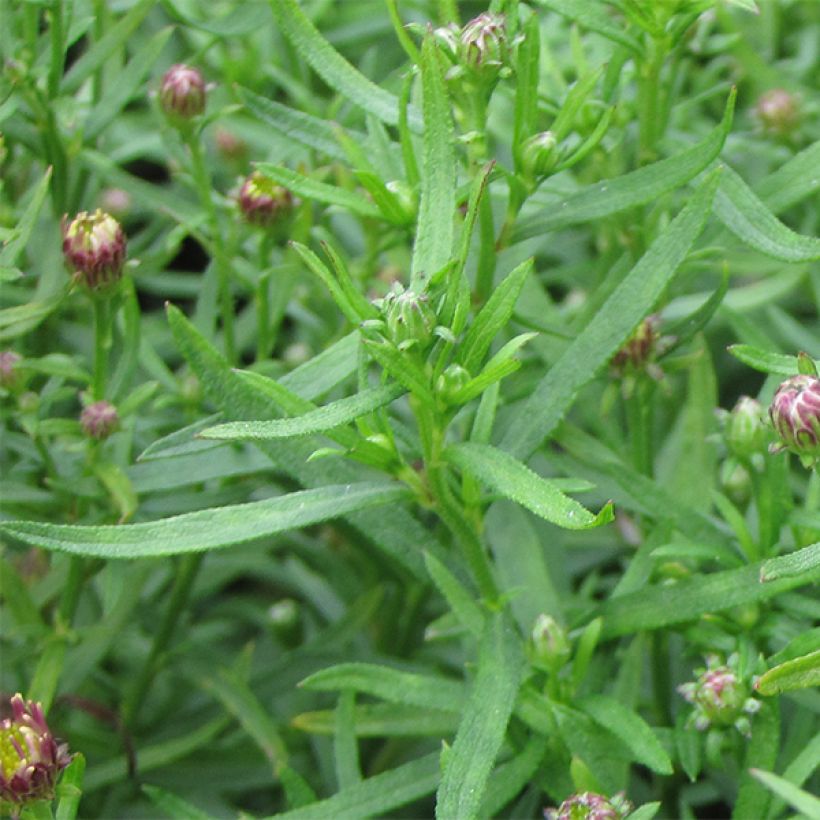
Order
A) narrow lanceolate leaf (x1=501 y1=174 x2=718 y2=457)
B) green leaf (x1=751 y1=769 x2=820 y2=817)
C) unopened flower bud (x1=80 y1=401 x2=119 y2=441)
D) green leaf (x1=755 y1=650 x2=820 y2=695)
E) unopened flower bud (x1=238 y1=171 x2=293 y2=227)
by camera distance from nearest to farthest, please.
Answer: green leaf (x1=751 y1=769 x2=820 y2=817)
green leaf (x1=755 y1=650 x2=820 y2=695)
narrow lanceolate leaf (x1=501 y1=174 x2=718 y2=457)
unopened flower bud (x1=80 y1=401 x2=119 y2=441)
unopened flower bud (x1=238 y1=171 x2=293 y2=227)

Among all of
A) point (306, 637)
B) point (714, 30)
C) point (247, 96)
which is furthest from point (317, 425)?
point (714, 30)

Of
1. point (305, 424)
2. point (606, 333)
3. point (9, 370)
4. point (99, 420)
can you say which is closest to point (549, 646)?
point (606, 333)

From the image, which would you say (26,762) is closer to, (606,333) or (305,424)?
(305,424)

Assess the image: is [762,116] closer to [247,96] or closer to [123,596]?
[247,96]

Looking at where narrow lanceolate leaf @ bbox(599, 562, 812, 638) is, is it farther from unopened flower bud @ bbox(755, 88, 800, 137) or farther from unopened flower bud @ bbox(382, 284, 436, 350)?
unopened flower bud @ bbox(755, 88, 800, 137)

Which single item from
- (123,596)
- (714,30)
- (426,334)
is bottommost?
(123,596)

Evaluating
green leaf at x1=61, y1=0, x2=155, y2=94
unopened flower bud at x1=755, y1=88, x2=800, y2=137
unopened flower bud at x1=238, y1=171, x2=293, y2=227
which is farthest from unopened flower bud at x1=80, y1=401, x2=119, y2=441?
unopened flower bud at x1=755, y1=88, x2=800, y2=137
